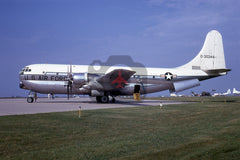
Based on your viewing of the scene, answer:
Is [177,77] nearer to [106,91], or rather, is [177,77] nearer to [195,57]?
[195,57]

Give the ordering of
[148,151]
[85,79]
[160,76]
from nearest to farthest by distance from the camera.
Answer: [148,151] → [85,79] → [160,76]

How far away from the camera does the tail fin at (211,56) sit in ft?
106

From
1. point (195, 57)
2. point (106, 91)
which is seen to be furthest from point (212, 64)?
point (106, 91)

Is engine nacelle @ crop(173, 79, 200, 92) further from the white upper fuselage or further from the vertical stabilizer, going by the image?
the vertical stabilizer

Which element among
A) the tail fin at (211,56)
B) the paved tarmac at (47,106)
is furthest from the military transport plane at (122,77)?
the paved tarmac at (47,106)

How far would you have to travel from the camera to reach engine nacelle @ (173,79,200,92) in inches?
1201

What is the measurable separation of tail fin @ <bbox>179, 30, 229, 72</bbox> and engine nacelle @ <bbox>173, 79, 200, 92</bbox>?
95.0 inches

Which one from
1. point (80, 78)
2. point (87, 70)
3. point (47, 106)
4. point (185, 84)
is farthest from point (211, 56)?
point (47, 106)

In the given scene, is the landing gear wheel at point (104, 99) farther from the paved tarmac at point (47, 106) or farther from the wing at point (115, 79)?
the wing at point (115, 79)

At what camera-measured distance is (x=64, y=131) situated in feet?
30.0

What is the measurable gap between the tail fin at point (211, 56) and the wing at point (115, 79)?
10.9m

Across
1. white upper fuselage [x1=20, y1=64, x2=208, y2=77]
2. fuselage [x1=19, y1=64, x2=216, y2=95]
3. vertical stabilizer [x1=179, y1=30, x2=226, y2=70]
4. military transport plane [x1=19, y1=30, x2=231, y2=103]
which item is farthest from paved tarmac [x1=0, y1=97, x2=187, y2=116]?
vertical stabilizer [x1=179, y1=30, x2=226, y2=70]

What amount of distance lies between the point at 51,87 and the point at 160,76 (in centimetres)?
1387

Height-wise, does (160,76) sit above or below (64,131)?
above
